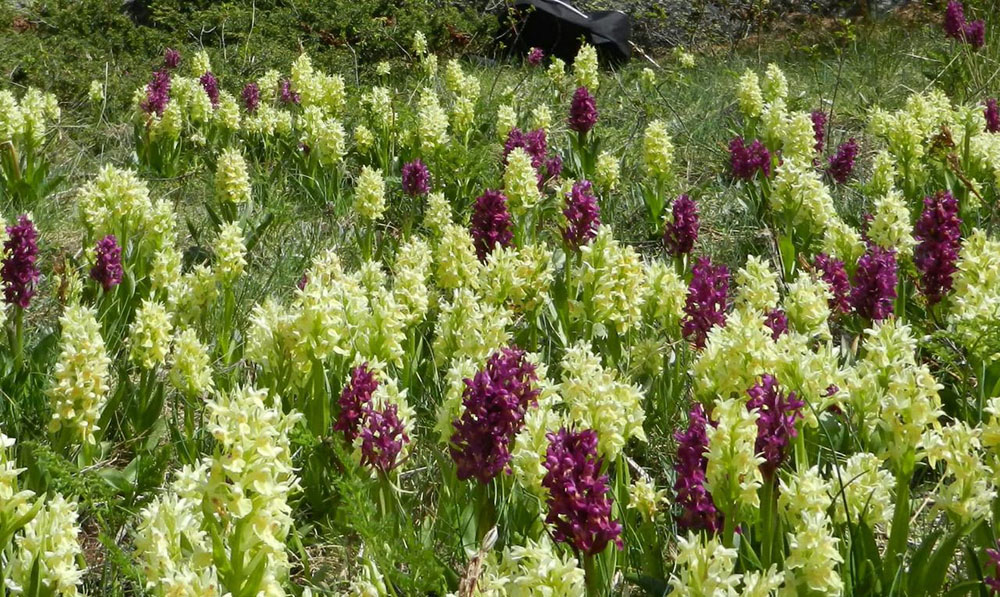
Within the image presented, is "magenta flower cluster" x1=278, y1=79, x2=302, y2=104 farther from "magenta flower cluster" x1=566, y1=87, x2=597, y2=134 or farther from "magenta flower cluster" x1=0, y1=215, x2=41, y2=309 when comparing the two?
"magenta flower cluster" x1=0, y1=215, x2=41, y2=309

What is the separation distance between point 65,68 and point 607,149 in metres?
4.76

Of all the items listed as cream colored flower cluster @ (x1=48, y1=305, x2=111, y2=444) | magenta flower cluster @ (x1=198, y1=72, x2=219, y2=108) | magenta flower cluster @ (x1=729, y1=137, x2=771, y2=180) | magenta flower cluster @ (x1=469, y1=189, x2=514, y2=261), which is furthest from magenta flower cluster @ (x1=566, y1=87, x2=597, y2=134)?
cream colored flower cluster @ (x1=48, y1=305, x2=111, y2=444)

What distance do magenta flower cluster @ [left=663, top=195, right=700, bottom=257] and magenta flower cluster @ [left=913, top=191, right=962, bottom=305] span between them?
80cm

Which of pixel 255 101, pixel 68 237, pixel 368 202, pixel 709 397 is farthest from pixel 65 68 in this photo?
pixel 709 397

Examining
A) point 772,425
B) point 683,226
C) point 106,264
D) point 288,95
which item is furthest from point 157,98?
point 772,425

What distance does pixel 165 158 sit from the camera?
21.1 ft

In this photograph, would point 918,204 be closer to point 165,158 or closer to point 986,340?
point 986,340

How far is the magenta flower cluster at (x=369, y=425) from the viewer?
233 cm

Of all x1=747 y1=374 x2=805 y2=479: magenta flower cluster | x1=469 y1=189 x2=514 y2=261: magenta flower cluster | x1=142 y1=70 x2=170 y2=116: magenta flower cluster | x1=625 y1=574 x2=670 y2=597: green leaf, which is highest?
x1=747 y1=374 x2=805 y2=479: magenta flower cluster

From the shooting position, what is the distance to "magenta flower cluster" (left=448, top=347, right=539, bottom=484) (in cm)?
219

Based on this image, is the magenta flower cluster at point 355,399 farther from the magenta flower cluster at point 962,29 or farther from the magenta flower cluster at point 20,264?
the magenta flower cluster at point 962,29

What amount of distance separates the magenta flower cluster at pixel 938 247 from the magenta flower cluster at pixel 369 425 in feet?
6.40

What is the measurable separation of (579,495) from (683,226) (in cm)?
225

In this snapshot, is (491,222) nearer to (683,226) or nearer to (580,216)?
(580,216)
